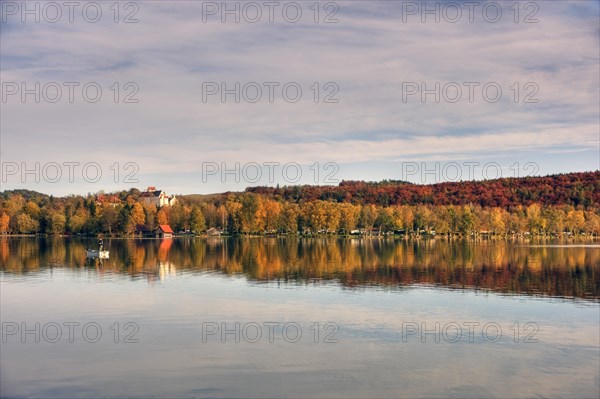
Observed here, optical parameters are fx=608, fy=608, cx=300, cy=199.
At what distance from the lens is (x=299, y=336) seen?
2947 cm

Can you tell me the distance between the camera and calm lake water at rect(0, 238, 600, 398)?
2166cm

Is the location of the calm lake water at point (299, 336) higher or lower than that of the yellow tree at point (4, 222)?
lower

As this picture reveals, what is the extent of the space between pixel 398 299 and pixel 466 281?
1363 centimetres

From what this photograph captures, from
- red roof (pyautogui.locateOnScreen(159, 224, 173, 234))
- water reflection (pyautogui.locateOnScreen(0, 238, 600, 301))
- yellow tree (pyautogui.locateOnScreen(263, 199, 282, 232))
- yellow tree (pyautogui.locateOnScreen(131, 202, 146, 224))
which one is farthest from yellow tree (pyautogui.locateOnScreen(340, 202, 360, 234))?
water reflection (pyautogui.locateOnScreen(0, 238, 600, 301))

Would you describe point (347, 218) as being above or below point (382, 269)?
above

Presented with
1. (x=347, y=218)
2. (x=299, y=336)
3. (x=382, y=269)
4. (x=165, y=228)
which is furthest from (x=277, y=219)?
(x=299, y=336)

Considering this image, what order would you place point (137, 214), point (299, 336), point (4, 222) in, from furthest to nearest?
point (4, 222) → point (137, 214) → point (299, 336)

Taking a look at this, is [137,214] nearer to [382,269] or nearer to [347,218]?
[347,218]

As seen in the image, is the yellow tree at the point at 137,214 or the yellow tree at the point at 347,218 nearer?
the yellow tree at the point at 347,218

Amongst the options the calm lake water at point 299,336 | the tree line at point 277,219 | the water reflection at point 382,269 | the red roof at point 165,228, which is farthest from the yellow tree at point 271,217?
the calm lake water at point 299,336

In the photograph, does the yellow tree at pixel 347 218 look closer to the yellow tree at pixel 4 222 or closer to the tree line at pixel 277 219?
the tree line at pixel 277 219

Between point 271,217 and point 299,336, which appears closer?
point 299,336

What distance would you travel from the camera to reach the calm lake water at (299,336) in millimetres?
21656

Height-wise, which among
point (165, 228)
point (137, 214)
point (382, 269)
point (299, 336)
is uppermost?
point (137, 214)
